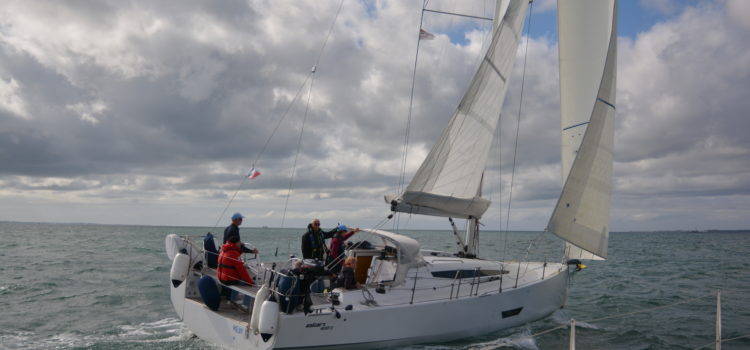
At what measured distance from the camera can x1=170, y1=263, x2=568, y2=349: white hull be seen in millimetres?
6691

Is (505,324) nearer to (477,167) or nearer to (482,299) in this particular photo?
(482,299)

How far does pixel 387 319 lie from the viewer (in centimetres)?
739

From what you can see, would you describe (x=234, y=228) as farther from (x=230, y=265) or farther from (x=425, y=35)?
(x=425, y=35)

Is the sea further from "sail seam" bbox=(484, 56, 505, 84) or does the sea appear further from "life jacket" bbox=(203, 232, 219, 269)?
"sail seam" bbox=(484, 56, 505, 84)

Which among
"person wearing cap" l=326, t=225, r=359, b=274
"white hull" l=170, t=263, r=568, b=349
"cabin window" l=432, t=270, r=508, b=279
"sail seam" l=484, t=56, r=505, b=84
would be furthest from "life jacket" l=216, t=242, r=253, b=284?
"sail seam" l=484, t=56, r=505, b=84

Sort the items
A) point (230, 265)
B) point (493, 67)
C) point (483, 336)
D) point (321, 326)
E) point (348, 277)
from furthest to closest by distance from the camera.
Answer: point (493, 67)
point (483, 336)
point (348, 277)
point (230, 265)
point (321, 326)

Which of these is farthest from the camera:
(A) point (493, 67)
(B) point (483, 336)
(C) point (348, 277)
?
(A) point (493, 67)

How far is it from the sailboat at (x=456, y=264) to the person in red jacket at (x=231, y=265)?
6.7 inches

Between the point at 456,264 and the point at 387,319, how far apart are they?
274 cm

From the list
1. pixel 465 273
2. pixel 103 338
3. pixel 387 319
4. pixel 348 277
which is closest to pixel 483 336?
pixel 465 273

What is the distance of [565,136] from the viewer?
1209cm

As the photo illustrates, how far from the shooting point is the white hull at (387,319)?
22.0 feet

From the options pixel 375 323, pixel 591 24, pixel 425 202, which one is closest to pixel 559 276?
pixel 425 202

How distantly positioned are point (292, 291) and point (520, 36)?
823 cm
